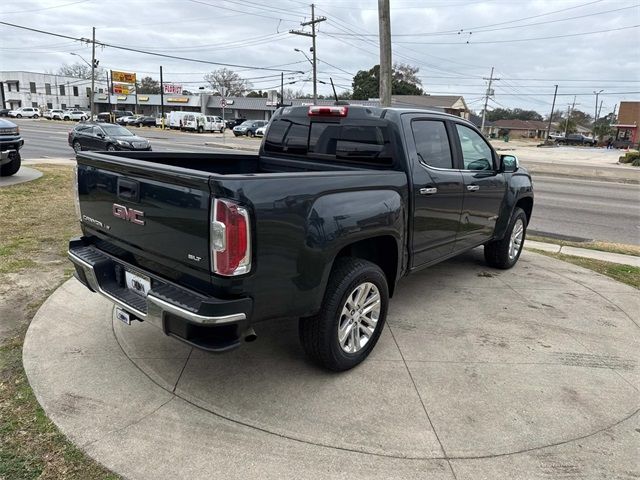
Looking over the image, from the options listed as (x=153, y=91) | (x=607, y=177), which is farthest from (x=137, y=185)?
(x=153, y=91)

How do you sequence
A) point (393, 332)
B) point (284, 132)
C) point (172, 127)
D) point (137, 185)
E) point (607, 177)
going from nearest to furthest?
1. point (137, 185)
2. point (393, 332)
3. point (284, 132)
4. point (607, 177)
5. point (172, 127)

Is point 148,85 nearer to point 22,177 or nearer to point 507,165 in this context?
point 22,177

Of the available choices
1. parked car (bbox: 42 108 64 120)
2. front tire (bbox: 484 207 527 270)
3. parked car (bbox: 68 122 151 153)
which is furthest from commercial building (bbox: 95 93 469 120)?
front tire (bbox: 484 207 527 270)

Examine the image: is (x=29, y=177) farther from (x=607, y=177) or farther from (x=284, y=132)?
(x=607, y=177)

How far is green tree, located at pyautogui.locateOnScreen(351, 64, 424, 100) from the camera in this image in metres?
86.3

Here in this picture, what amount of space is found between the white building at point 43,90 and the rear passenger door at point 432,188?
10333cm

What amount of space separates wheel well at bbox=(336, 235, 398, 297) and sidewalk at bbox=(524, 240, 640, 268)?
4567 mm

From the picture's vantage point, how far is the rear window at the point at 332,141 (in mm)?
4035

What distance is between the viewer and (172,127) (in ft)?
185

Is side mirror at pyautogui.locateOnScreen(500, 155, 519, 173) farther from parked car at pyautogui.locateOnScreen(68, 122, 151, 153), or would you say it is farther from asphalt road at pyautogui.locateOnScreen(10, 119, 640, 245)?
parked car at pyautogui.locateOnScreen(68, 122, 151, 153)

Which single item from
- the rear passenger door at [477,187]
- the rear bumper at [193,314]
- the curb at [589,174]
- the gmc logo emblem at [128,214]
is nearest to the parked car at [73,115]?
the curb at [589,174]

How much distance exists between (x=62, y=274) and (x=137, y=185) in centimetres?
289

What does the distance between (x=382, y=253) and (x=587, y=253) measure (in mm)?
5126

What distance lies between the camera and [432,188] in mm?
4152
